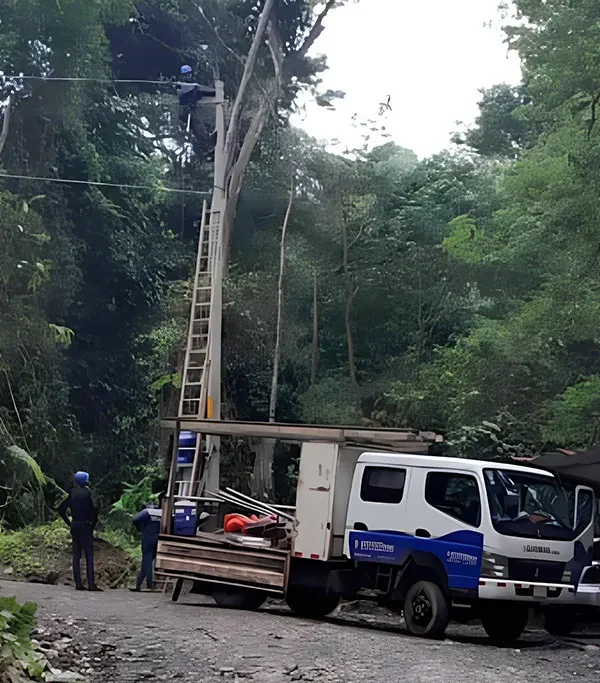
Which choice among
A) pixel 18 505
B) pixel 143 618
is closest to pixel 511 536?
pixel 143 618

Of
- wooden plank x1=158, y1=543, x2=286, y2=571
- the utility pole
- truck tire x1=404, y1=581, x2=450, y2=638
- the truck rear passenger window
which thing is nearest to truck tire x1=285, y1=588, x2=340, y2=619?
wooden plank x1=158, y1=543, x2=286, y2=571

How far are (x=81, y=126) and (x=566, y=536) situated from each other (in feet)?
69.1

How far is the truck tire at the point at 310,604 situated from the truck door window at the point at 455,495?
212 centimetres

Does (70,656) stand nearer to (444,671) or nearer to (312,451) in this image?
(444,671)

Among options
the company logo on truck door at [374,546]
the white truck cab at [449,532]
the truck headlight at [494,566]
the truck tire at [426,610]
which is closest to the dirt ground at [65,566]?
the white truck cab at [449,532]

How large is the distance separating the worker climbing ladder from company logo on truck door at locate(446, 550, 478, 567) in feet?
25.2

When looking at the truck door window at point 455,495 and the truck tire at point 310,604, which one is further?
the truck tire at point 310,604

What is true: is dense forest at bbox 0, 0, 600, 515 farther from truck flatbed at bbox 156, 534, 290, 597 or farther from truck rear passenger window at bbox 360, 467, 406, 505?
truck rear passenger window at bbox 360, 467, 406, 505

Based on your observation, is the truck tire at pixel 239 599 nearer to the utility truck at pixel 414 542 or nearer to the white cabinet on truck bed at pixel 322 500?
the utility truck at pixel 414 542

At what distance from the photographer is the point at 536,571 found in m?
11.6

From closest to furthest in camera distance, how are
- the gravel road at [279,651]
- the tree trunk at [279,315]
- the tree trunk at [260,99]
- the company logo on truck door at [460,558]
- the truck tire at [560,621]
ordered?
the gravel road at [279,651]
the company logo on truck door at [460,558]
the truck tire at [560,621]
the tree trunk at [279,315]
the tree trunk at [260,99]

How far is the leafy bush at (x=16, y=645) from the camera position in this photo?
7582 mm

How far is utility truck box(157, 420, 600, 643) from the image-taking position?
458 inches

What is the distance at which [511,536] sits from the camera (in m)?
11.6
